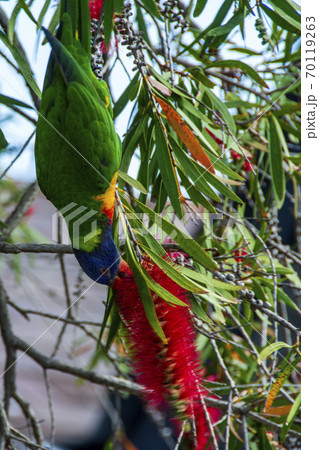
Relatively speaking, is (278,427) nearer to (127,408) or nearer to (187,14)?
(187,14)

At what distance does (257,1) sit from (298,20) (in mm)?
58

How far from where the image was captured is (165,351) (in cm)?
41

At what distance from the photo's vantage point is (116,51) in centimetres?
60

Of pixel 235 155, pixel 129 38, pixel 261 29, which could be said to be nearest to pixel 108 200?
pixel 129 38

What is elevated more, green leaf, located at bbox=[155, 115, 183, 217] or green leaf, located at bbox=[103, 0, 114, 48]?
green leaf, located at bbox=[103, 0, 114, 48]

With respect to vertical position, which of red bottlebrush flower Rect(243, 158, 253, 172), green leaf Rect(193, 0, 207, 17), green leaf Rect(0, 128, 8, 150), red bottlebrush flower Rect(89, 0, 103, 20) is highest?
red bottlebrush flower Rect(89, 0, 103, 20)

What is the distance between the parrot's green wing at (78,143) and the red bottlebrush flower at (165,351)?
81 mm

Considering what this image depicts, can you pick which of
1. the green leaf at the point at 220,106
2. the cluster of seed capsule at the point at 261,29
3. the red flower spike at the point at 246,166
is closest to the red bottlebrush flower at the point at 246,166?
the red flower spike at the point at 246,166

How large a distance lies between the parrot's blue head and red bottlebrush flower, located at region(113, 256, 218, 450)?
0.16 ft

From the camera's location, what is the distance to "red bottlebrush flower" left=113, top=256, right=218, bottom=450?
16.1 inches

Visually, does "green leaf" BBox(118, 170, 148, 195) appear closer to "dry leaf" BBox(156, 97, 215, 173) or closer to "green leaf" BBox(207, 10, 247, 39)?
"dry leaf" BBox(156, 97, 215, 173)

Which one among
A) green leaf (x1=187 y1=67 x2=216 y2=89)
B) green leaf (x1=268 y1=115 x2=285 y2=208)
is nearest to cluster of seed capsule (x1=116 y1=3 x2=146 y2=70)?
green leaf (x1=187 y1=67 x2=216 y2=89)

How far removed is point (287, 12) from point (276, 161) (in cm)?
23

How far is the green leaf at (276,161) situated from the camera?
0.71 metres
